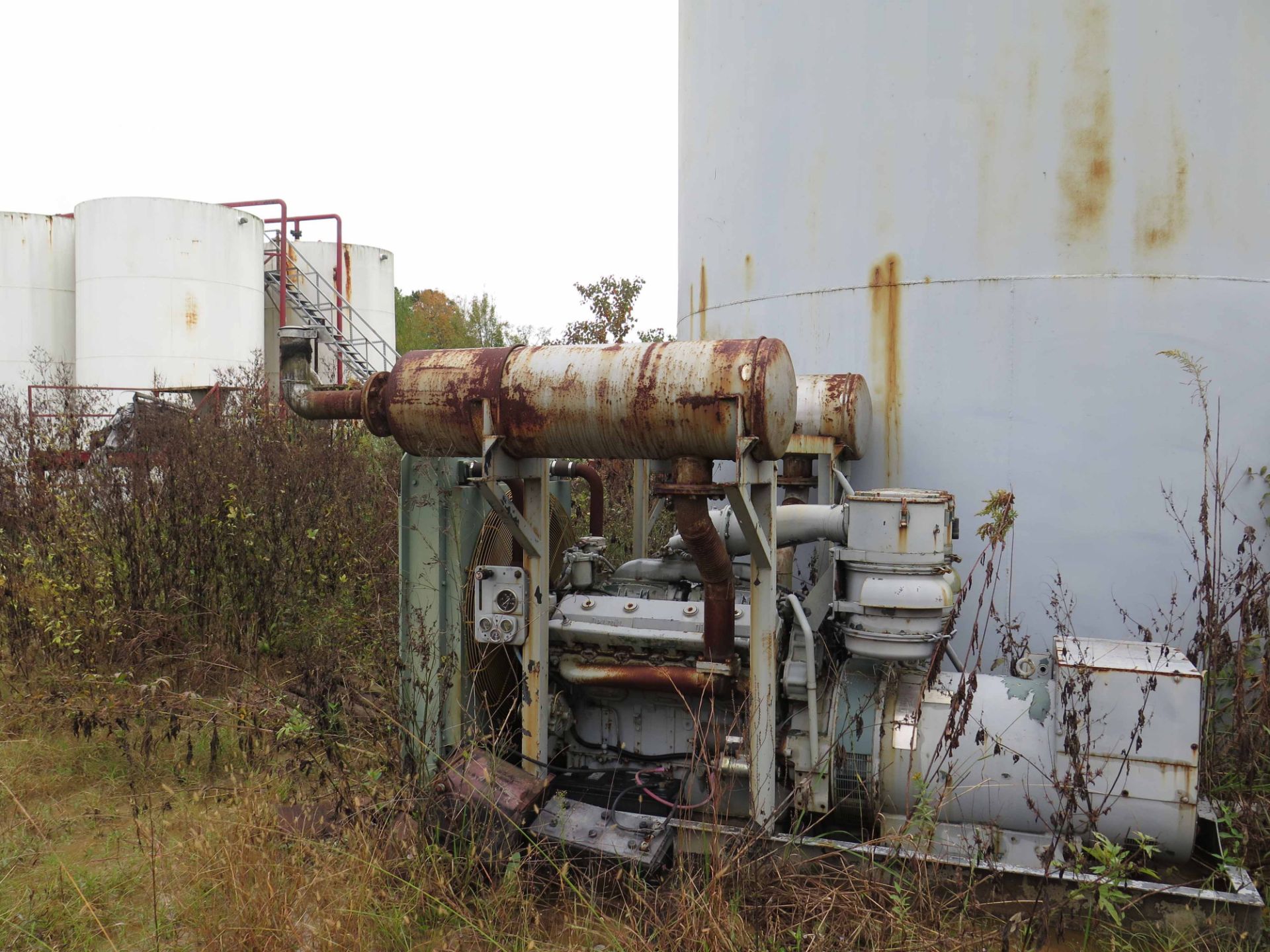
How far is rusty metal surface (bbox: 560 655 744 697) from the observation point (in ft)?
10.9

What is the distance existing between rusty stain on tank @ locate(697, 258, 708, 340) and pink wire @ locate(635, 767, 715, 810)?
283cm

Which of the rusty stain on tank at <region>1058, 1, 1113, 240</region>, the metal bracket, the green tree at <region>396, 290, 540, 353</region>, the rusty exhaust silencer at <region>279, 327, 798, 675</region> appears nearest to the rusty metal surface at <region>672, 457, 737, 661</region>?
the rusty exhaust silencer at <region>279, 327, 798, 675</region>

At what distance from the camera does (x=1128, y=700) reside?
299cm

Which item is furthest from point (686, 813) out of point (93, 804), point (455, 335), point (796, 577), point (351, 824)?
point (455, 335)

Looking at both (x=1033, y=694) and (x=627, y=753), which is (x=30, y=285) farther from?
(x=1033, y=694)

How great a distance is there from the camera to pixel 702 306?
5672 millimetres

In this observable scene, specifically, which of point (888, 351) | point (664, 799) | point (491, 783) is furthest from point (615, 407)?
point (888, 351)

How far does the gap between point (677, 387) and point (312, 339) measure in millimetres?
14883

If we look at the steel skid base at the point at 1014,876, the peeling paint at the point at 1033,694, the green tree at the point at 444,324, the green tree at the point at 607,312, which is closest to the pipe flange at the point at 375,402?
the steel skid base at the point at 1014,876

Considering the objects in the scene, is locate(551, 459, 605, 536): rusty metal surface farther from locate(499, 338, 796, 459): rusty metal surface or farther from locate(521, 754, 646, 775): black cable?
locate(521, 754, 646, 775): black cable

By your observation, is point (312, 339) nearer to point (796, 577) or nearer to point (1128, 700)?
point (796, 577)

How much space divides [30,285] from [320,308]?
449 centimetres

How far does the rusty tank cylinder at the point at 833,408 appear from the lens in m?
4.28

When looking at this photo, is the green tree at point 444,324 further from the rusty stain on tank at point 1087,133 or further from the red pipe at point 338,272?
the rusty stain on tank at point 1087,133
